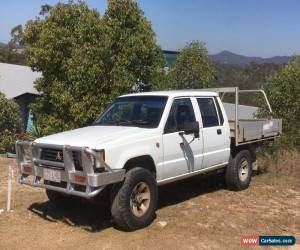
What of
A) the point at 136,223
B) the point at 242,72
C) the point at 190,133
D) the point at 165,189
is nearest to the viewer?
the point at 136,223

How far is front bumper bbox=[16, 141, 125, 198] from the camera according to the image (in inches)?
254

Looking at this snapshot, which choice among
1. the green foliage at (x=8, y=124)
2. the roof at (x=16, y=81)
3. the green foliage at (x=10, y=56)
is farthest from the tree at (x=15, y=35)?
the green foliage at (x=8, y=124)

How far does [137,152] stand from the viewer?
704 centimetres

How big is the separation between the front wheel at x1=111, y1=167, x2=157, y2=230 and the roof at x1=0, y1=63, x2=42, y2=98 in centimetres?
1563

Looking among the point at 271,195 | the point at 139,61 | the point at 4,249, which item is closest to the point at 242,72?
the point at 139,61

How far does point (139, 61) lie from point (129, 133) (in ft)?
22.9

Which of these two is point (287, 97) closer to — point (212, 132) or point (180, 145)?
point (212, 132)

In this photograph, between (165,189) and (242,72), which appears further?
(242,72)

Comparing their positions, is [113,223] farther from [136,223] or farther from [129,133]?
[129,133]

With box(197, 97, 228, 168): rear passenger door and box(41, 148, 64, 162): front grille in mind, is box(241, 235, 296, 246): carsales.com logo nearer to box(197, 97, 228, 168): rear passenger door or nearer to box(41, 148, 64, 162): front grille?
box(197, 97, 228, 168): rear passenger door

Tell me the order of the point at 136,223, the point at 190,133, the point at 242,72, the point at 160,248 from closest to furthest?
the point at 160,248 < the point at 136,223 < the point at 190,133 < the point at 242,72

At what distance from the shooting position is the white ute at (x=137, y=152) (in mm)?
6668

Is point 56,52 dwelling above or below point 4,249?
above

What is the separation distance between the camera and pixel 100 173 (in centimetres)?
645
